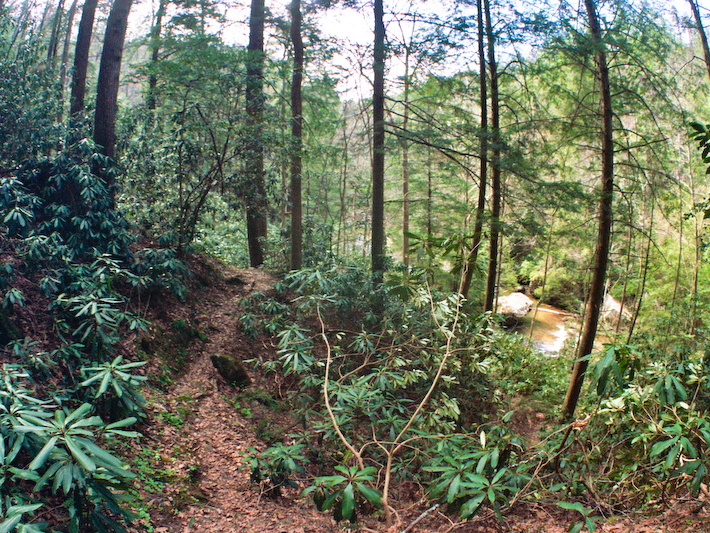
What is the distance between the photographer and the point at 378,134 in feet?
26.2

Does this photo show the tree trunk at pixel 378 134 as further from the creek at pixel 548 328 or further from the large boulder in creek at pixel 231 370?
the creek at pixel 548 328

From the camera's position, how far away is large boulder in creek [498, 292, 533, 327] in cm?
1847

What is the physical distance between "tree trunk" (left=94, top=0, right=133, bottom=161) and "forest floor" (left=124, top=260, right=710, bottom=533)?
2949 millimetres

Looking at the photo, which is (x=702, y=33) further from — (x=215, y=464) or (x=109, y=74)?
(x=215, y=464)

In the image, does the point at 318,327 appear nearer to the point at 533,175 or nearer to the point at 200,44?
the point at 533,175

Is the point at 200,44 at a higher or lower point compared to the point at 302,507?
higher

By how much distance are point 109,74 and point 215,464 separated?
615 cm

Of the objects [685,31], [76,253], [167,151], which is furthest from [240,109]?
[685,31]

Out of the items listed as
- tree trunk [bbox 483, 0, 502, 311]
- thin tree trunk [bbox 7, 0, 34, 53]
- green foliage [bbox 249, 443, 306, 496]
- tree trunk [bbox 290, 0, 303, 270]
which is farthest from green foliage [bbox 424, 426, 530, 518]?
thin tree trunk [bbox 7, 0, 34, 53]

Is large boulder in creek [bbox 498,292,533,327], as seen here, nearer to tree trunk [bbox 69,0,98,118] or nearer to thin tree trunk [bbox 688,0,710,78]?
thin tree trunk [bbox 688,0,710,78]

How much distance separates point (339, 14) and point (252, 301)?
6.32m

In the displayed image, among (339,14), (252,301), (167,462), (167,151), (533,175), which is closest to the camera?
(167,462)

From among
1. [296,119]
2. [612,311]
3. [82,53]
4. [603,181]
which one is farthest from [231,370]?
[612,311]

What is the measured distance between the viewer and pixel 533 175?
743 centimetres
